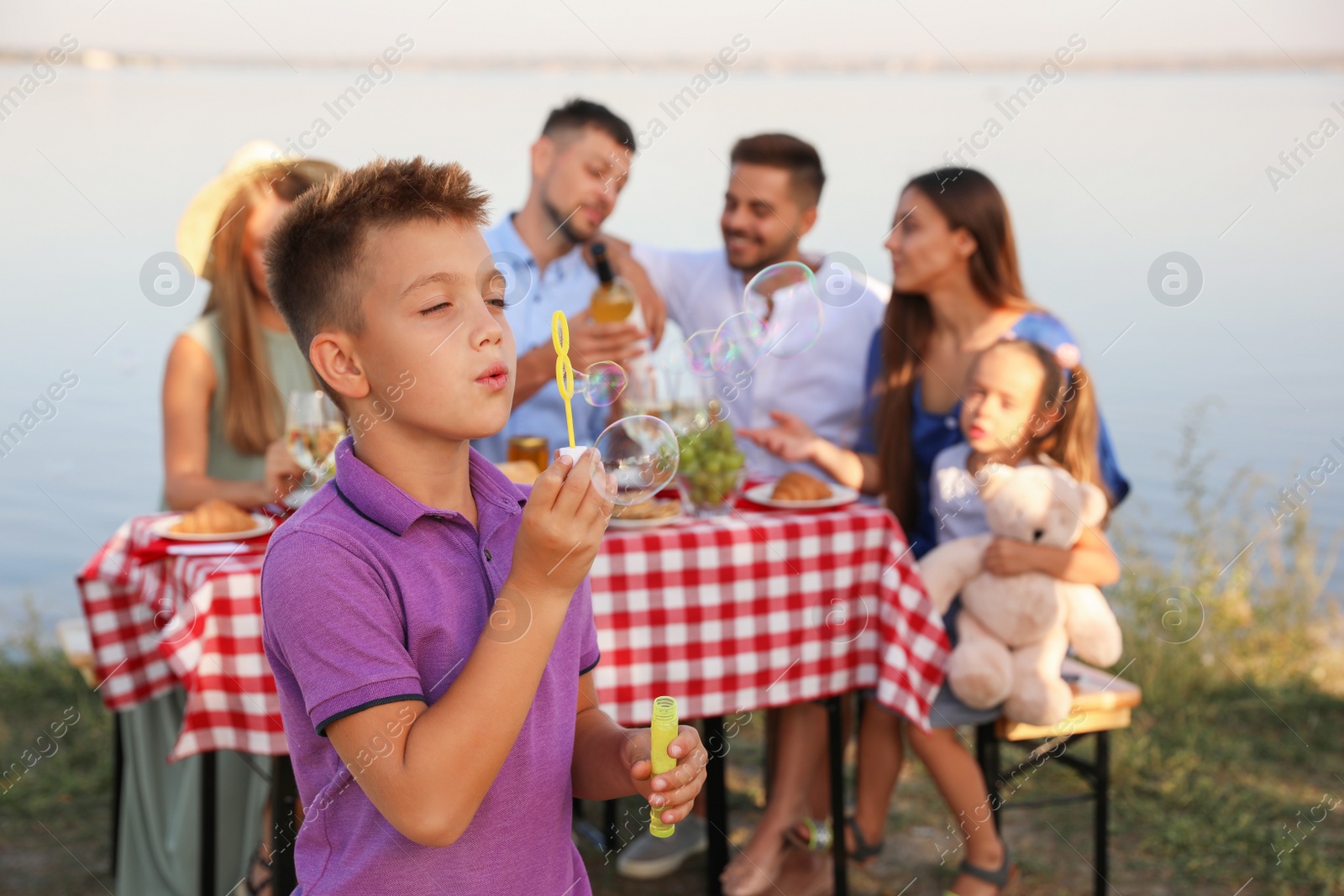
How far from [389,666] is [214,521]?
1.47 meters

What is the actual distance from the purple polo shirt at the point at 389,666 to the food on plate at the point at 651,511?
1199mm

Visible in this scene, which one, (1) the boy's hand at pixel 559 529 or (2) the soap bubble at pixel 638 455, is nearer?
(1) the boy's hand at pixel 559 529

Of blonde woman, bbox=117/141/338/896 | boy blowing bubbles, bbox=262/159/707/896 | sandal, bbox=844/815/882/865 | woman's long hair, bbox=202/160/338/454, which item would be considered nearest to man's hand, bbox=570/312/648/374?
blonde woman, bbox=117/141/338/896

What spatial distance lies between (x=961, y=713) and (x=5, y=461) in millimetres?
6487

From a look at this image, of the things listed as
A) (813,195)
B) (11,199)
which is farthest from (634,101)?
(813,195)

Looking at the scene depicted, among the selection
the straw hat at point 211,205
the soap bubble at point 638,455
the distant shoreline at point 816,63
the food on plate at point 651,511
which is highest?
the distant shoreline at point 816,63

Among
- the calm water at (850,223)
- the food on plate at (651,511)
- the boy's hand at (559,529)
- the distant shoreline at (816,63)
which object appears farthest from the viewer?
the distant shoreline at (816,63)

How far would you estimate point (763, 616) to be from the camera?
263 cm

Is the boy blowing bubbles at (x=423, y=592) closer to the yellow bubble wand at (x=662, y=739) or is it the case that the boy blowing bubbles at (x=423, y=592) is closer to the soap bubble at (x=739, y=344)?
the yellow bubble wand at (x=662, y=739)

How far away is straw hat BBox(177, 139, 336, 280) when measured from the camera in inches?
123

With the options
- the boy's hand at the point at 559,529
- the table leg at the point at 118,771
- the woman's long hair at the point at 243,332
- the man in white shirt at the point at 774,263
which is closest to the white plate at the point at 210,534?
the woman's long hair at the point at 243,332

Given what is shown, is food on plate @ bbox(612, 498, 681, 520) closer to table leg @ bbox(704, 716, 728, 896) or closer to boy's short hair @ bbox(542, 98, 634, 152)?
table leg @ bbox(704, 716, 728, 896)

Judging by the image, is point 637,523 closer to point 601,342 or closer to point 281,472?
point 601,342

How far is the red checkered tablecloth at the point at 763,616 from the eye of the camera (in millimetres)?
2533
